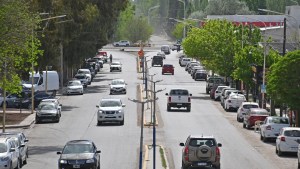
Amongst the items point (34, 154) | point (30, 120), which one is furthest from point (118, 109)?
point (34, 154)

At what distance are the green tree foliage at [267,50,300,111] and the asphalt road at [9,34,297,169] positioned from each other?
2933mm

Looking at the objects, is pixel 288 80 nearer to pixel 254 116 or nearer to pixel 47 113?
pixel 254 116

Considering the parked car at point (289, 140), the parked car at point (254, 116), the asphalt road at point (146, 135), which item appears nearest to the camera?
the asphalt road at point (146, 135)

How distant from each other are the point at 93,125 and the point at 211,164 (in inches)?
1023

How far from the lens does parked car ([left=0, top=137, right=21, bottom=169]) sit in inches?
1511

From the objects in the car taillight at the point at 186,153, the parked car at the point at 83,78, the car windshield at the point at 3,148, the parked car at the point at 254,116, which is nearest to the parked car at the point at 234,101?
the parked car at the point at 254,116

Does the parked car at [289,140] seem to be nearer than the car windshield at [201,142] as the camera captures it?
No

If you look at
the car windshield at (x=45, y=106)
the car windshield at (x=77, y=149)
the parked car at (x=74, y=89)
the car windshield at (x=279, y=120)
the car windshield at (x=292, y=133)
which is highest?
the car windshield at (x=77, y=149)

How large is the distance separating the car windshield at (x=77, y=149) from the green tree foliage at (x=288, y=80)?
18304 millimetres

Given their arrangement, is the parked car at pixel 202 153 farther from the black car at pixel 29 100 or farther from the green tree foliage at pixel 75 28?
the black car at pixel 29 100

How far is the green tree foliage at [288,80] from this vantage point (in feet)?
180

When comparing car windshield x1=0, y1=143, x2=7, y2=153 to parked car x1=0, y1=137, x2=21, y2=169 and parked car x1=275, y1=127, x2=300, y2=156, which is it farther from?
parked car x1=275, y1=127, x2=300, y2=156

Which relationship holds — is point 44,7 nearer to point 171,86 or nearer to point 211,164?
point 171,86

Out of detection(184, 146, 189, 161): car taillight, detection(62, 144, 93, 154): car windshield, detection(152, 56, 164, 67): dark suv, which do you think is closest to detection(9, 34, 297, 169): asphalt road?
detection(62, 144, 93, 154): car windshield
